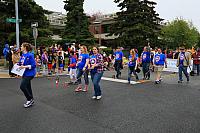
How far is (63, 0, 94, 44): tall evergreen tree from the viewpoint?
30.7 metres

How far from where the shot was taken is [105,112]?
21.5 feet

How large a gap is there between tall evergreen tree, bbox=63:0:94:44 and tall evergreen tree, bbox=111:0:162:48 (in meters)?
4.70

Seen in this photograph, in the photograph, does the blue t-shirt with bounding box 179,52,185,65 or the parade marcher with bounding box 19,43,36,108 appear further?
the blue t-shirt with bounding box 179,52,185,65

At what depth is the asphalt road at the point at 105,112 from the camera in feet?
17.3

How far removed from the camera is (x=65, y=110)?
268 inches

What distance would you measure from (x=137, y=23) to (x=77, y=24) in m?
7.62

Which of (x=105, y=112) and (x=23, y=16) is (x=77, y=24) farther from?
(x=105, y=112)

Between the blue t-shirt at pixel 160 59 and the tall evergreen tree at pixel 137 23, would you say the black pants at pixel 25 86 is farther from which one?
the tall evergreen tree at pixel 137 23

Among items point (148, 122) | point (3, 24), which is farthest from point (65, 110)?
point (3, 24)

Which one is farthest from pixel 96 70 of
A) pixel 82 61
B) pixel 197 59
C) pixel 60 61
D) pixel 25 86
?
pixel 197 59

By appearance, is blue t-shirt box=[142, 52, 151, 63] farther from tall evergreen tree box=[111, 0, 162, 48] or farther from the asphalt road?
tall evergreen tree box=[111, 0, 162, 48]

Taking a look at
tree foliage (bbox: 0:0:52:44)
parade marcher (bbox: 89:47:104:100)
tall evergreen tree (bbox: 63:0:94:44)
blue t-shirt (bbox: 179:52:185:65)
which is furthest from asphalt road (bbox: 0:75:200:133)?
tall evergreen tree (bbox: 63:0:94:44)

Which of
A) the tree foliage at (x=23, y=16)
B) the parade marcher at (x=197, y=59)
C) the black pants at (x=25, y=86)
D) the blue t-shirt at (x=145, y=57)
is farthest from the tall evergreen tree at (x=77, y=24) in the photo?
the black pants at (x=25, y=86)

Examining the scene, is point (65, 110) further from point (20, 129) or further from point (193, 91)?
point (193, 91)
